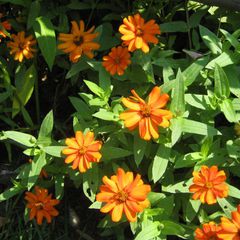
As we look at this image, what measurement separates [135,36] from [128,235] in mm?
759

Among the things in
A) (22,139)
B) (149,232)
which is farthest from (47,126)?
(149,232)

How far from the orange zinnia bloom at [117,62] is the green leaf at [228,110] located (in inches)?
12.7

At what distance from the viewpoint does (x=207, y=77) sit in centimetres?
164

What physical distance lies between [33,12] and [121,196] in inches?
32.5

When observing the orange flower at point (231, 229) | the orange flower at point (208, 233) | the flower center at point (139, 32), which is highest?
the flower center at point (139, 32)

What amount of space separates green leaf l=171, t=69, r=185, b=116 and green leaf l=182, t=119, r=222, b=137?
1.4 inches

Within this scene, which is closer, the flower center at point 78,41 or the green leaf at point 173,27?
the flower center at point 78,41

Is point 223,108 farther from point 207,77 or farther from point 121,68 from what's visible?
point 121,68

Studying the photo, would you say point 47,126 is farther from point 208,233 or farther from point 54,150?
point 208,233

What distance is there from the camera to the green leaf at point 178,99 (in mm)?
1501

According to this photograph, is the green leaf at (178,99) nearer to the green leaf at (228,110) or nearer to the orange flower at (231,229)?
the green leaf at (228,110)

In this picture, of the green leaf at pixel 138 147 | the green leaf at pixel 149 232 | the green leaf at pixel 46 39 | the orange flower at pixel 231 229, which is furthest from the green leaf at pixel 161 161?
the green leaf at pixel 46 39

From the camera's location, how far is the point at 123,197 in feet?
4.45

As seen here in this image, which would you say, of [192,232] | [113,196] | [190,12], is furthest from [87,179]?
[190,12]
